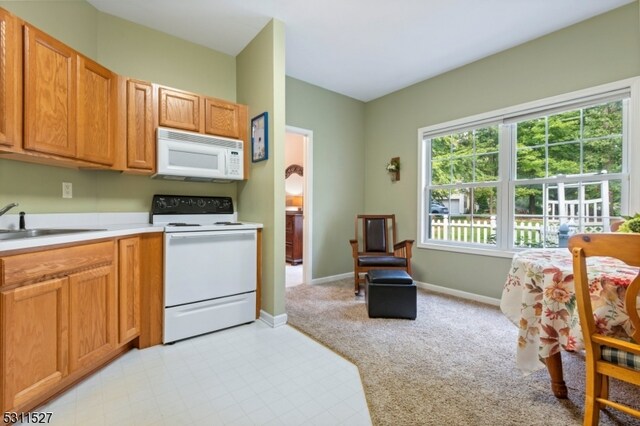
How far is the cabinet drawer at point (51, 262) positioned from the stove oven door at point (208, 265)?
0.43 metres

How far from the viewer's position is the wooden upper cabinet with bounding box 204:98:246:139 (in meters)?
2.65

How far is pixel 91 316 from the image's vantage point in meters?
1.68

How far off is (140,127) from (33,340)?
1625 mm

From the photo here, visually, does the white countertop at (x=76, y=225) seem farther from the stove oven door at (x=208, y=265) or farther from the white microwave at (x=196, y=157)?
the white microwave at (x=196, y=157)

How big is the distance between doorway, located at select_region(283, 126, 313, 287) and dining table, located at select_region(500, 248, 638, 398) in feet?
6.20

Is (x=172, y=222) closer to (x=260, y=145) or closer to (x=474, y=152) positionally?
(x=260, y=145)

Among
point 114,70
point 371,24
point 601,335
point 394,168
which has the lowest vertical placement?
point 601,335

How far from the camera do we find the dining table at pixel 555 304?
3.68 ft

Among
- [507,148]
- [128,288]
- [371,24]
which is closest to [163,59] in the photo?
[371,24]

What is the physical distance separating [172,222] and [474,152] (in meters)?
3.33

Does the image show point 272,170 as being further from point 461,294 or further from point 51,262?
point 461,294

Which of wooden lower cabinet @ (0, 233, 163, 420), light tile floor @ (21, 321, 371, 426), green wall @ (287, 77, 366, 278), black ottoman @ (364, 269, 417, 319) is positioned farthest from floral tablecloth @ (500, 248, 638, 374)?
green wall @ (287, 77, 366, 278)

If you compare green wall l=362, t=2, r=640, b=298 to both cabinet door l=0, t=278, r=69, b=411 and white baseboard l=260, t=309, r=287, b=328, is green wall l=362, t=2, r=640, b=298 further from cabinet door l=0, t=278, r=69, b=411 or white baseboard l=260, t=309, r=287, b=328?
cabinet door l=0, t=278, r=69, b=411

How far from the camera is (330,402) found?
1512 mm
